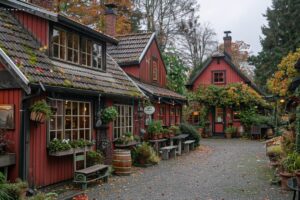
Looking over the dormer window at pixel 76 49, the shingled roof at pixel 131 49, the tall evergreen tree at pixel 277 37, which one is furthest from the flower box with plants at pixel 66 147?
the tall evergreen tree at pixel 277 37

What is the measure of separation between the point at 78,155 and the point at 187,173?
409 centimetres

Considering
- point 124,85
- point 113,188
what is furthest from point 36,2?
point 113,188

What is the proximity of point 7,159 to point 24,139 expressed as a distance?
621 millimetres

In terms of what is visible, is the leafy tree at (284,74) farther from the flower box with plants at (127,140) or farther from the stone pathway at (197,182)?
the flower box with plants at (127,140)

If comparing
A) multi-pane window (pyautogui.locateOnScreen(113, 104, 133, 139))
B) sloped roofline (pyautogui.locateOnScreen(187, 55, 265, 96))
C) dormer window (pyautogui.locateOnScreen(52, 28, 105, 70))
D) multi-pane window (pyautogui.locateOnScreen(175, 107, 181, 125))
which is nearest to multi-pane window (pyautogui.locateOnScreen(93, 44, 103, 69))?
dormer window (pyautogui.locateOnScreen(52, 28, 105, 70))

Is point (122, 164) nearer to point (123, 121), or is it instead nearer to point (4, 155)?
point (123, 121)

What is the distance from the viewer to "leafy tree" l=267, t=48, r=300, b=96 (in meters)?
24.2

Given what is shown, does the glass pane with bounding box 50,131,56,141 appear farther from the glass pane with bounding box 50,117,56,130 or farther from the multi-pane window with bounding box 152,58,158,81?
the multi-pane window with bounding box 152,58,158,81

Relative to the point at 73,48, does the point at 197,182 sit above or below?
below

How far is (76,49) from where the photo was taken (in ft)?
41.1

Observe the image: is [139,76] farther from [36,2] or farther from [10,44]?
[10,44]

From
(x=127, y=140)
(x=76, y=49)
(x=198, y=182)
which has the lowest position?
(x=198, y=182)

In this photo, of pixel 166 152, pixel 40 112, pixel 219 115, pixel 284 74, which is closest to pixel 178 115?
pixel 166 152

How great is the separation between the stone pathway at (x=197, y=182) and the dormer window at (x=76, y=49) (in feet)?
13.4
